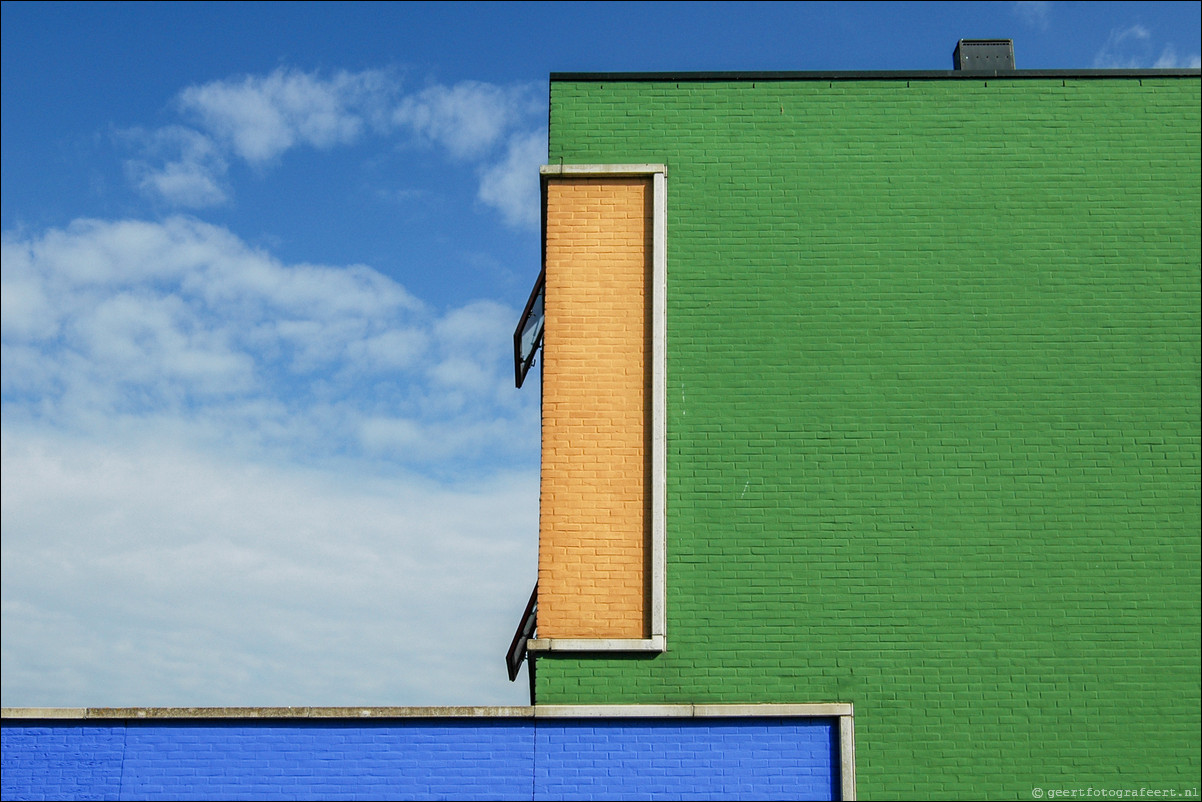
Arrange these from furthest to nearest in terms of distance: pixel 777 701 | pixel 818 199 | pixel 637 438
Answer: pixel 818 199 < pixel 637 438 < pixel 777 701

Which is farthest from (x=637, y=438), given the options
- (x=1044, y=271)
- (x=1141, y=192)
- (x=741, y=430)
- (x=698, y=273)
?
(x=1141, y=192)

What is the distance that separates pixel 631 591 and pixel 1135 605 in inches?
214

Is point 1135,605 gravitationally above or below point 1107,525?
below

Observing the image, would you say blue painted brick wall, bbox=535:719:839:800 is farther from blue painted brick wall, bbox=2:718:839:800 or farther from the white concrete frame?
the white concrete frame

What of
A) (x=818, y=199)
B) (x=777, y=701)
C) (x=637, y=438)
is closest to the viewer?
(x=777, y=701)

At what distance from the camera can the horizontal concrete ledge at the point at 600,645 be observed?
11516 mm

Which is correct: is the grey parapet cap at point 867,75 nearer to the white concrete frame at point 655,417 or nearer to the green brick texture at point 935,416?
the green brick texture at point 935,416

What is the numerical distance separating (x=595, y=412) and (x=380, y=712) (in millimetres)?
3952

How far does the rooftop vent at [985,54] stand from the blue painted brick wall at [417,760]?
8689 mm

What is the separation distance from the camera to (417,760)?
11117mm

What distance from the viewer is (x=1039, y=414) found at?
12320 mm

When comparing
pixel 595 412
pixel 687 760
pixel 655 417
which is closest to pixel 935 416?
pixel 655 417

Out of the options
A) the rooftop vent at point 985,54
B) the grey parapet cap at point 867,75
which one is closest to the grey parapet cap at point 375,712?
the grey parapet cap at point 867,75

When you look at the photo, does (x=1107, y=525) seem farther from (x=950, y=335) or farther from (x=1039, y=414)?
(x=950, y=335)
